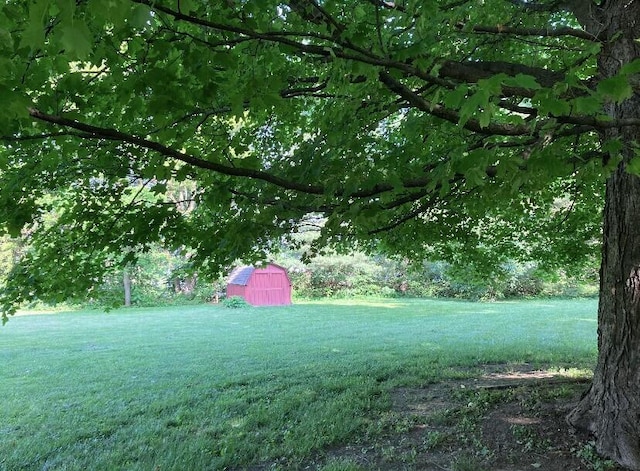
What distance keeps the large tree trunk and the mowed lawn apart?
7.14ft

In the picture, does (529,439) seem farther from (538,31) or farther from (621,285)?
(538,31)

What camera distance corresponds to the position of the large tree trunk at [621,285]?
364 centimetres

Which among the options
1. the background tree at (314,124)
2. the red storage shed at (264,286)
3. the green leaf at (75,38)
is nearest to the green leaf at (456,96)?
the background tree at (314,124)

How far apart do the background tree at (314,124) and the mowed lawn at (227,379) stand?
1.90 meters

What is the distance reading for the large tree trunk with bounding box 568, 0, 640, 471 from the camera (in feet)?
11.9

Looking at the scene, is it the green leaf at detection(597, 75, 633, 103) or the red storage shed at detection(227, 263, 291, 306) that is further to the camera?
the red storage shed at detection(227, 263, 291, 306)

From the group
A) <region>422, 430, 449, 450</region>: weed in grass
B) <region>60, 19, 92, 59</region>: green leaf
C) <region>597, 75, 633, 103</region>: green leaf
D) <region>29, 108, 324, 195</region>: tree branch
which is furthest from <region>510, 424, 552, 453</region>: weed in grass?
<region>60, 19, 92, 59</region>: green leaf

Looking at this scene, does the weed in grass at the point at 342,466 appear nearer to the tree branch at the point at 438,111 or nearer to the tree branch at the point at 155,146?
the tree branch at the point at 155,146

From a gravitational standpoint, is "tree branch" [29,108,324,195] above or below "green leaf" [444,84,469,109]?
below

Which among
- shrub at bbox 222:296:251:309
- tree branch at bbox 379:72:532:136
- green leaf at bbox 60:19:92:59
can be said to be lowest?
shrub at bbox 222:296:251:309

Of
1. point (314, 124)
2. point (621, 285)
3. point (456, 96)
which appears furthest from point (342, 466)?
point (456, 96)

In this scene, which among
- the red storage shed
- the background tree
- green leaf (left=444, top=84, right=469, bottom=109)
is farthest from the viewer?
the red storage shed

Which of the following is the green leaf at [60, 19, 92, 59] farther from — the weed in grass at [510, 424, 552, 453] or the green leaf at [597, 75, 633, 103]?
the weed in grass at [510, 424, 552, 453]

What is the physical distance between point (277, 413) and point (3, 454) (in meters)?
3.00
